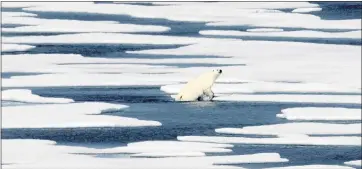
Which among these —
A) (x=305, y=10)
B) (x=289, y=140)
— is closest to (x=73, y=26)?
(x=305, y=10)

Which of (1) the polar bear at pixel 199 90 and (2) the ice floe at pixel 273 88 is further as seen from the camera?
(2) the ice floe at pixel 273 88

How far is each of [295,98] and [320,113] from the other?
927mm

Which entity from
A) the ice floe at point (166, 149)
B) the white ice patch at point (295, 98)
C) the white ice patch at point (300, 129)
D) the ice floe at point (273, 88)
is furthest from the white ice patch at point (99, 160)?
the ice floe at point (273, 88)

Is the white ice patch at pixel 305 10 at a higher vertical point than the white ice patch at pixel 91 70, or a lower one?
higher

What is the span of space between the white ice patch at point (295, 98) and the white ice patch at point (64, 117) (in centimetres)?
112

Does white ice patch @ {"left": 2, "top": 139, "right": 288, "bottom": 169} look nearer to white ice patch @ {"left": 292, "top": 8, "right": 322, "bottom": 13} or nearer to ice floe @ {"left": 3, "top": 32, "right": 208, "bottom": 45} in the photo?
ice floe @ {"left": 3, "top": 32, "right": 208, "bottom": 45}

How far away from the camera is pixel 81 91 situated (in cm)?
1133

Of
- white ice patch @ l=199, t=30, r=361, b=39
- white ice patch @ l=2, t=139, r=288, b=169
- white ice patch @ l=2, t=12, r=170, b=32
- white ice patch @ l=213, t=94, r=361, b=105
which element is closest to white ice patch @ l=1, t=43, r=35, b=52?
white ice patch @ l=2, t=12, r=170, b=32

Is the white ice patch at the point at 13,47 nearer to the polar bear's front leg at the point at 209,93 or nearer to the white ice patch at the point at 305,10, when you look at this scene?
the polar bear's front leg at the point at 209,93

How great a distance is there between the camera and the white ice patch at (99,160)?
7855mm

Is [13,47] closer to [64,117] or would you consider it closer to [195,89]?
[195,89]

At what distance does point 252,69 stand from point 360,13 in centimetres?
589

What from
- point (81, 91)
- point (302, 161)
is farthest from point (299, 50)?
point (302, 161)

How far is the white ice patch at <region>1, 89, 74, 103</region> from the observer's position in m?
10.7
